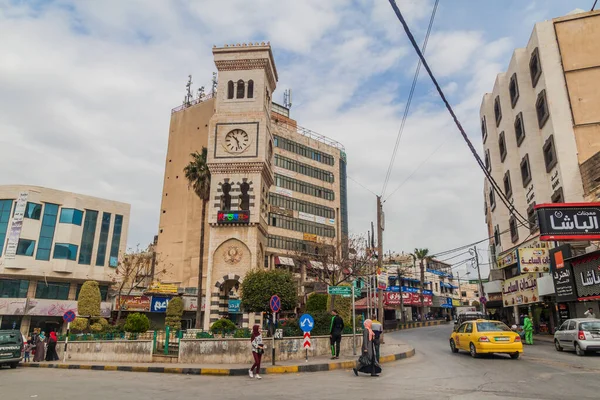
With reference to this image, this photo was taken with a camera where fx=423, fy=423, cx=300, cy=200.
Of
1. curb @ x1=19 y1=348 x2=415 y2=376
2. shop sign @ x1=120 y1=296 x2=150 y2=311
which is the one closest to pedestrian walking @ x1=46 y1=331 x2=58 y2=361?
curb @ x1=19 y1=348 x2=415 y2=376

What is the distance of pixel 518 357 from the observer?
16.3 meters

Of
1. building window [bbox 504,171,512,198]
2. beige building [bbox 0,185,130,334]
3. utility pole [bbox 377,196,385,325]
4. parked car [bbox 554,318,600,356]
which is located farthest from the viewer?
beige building [bbox 0,185,130,334]

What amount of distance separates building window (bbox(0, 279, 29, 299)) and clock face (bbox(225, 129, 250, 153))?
26142 millimetres

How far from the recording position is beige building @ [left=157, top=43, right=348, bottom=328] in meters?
31.7

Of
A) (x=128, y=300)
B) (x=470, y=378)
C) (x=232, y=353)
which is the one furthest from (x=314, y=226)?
(x=470, y=378)

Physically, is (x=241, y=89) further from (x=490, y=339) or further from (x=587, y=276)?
(x=587, y=276)

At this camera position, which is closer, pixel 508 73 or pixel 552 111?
pixel 552 111

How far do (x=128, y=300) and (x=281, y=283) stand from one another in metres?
26.6

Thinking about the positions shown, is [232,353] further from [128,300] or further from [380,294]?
[128,300]

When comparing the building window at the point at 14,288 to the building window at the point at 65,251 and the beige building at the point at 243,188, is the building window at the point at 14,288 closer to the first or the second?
the building window at the point at 65,251

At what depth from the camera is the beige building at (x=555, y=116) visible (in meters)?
26.9

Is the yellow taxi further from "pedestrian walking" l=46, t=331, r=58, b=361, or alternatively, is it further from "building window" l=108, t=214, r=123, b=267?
"building window" l=108, t=214, r=123, b=267

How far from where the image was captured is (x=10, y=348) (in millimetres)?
19625

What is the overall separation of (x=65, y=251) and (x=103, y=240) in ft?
14.3
